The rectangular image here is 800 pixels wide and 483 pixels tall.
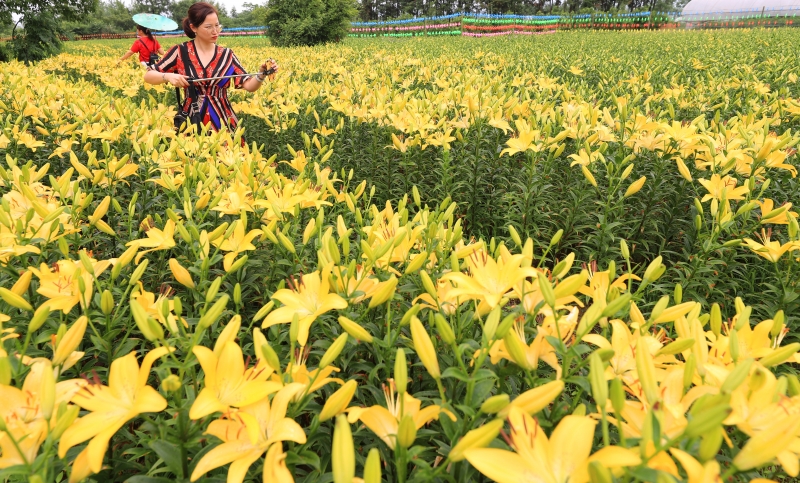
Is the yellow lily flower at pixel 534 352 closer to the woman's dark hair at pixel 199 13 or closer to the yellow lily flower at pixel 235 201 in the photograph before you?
the yellow lily flower at pixel 235 201

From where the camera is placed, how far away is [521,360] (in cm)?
94

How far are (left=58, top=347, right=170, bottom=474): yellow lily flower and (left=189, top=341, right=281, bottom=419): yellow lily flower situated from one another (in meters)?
0.08

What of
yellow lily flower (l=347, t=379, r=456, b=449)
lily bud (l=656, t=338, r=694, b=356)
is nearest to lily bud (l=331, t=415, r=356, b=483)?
yellow lily flower (l=347, t=379, r=456, b=449)

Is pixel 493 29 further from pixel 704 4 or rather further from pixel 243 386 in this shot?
pixel 704 4

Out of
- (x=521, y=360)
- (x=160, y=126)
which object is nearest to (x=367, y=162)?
(x=160, y=126)

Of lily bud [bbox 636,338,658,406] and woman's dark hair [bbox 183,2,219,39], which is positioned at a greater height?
woman's dark hair [bbox 183,2,219,39]

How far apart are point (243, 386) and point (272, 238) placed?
70 centimetres

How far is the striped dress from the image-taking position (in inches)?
164

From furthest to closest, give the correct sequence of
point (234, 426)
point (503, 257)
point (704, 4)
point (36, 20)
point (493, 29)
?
1. point (704, 4)
2. point (493, 29)
3. point (36, 20)
4. point (503, 257)
5. point (234, 426)

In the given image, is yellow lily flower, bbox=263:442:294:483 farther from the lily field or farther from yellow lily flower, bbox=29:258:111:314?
yellow lily flower, bbox=29:258:111:314

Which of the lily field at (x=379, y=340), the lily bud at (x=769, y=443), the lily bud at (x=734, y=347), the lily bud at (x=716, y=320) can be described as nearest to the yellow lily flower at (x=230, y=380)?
the lily field at (x=379, y=340)

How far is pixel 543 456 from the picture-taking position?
0.75 metres

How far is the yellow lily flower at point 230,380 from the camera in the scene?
869mm

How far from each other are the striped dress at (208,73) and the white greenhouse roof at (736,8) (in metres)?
50.3
